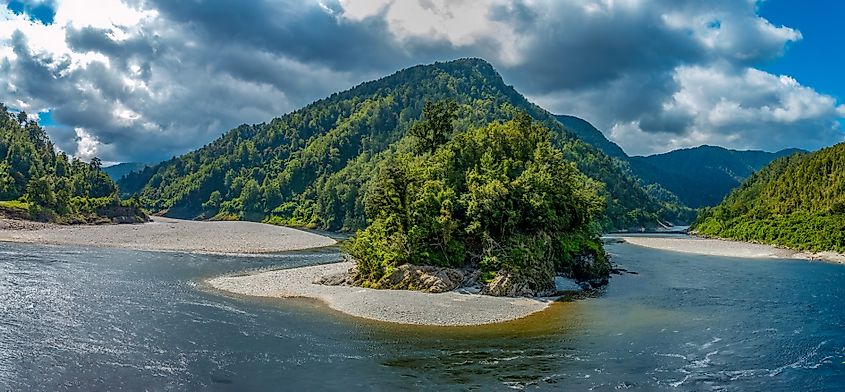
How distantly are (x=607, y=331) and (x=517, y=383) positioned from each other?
15111 mm

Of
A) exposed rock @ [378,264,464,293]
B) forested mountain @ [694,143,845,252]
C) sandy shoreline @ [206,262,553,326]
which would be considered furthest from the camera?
forested mountain @ [694,143,845,252]

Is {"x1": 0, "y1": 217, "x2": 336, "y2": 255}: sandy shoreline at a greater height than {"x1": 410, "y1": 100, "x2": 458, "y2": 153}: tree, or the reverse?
{"x1": 410, "y1": 100, "x2": 458, "y2": 153}: tree

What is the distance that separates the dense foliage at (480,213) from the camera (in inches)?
2397

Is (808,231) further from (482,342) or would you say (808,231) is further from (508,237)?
(482,342)

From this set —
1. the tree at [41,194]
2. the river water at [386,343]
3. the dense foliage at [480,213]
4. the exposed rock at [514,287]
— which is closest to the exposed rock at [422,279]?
the dense foliage at [480,213]

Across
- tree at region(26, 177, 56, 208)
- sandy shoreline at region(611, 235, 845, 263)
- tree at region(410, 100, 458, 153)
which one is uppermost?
tree at region(410, 100, 458, 153)

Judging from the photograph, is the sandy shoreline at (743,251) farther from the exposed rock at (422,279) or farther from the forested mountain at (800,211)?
the exposed rock at (422,279)

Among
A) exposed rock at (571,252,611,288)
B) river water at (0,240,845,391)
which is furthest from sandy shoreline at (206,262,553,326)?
exposed rock at (571,252,611,288)

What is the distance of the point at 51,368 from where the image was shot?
29.6 meters

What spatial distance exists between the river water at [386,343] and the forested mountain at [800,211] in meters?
73.9

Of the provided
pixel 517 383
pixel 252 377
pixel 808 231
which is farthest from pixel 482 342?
pixel 808 231

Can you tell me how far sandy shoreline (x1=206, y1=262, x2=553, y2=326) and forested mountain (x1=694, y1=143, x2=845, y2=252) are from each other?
93570 mm

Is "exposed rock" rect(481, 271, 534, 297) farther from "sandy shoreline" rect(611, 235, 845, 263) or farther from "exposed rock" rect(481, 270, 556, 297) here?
"sandy shoreline" rect(611, 235, 845, 263)

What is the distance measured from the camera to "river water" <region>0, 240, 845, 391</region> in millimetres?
29828
